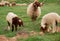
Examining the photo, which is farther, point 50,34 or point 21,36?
point 50,34

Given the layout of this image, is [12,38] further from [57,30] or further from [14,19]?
[57,30]

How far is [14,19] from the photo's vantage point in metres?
11.4

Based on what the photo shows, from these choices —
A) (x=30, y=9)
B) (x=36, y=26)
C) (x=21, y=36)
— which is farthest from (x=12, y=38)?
(x=30, y=9)

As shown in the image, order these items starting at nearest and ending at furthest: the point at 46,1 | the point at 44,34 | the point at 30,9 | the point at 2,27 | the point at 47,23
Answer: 1. the point at 44,34
2. the point at 47,23
3. the point at 2,27
4. the point at 30,9
5. the point at 46,1

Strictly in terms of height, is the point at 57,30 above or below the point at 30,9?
below

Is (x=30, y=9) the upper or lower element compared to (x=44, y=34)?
upper

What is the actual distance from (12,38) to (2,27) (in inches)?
111

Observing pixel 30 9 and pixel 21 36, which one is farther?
pixel 30 9

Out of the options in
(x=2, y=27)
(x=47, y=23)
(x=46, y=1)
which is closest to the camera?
(x=47, y=23)

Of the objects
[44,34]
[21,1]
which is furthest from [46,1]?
[44,34]

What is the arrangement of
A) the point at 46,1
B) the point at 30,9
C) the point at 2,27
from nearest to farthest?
the point at 2,27 < the point at 30,9 < the point at 46,1

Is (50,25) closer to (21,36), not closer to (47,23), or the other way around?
(47,23)

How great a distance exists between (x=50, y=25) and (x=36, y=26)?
1298mm

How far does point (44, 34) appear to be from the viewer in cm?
1062
